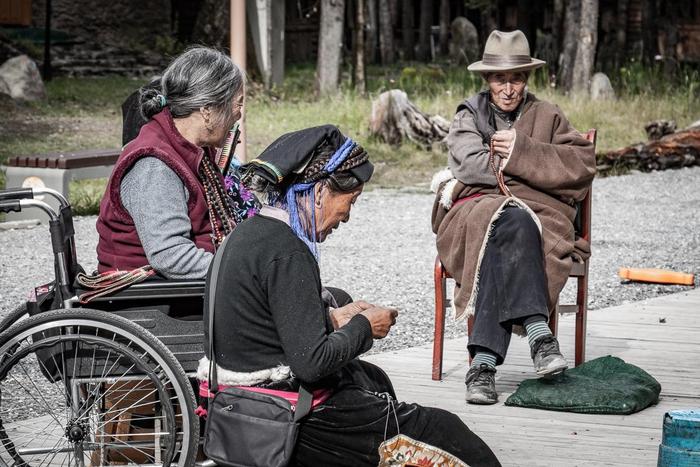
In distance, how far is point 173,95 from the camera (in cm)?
384

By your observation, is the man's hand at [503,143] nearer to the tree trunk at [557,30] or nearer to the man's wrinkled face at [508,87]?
the man's wrinkled face at [508,87]

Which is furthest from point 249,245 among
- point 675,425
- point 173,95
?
point 675,425

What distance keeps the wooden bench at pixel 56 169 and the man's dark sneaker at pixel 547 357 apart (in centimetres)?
553

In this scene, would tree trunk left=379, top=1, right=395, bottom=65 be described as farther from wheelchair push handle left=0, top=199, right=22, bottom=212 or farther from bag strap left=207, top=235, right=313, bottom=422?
bag strap left=207, top=235, right=313, bottom=422

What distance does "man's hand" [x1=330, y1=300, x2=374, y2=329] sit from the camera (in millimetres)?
3248

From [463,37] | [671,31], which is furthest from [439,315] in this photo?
[463,37]

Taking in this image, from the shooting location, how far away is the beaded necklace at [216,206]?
3793 mm

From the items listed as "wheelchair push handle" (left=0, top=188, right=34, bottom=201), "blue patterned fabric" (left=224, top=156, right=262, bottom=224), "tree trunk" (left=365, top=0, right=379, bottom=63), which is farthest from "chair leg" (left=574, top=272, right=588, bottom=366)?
"tree trunk" (left=365, top=0, right=379, bottom=63)

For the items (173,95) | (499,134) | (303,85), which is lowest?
(303,85)

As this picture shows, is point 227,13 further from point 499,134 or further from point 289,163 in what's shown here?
point 289,163

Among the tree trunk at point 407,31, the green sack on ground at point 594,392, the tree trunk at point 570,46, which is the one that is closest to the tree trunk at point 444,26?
the tree trunk at point 407,31

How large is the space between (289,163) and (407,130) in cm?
1061

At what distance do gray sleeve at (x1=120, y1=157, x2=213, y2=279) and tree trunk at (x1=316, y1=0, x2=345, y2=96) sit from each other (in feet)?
47.5

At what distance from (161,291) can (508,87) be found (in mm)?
2173
